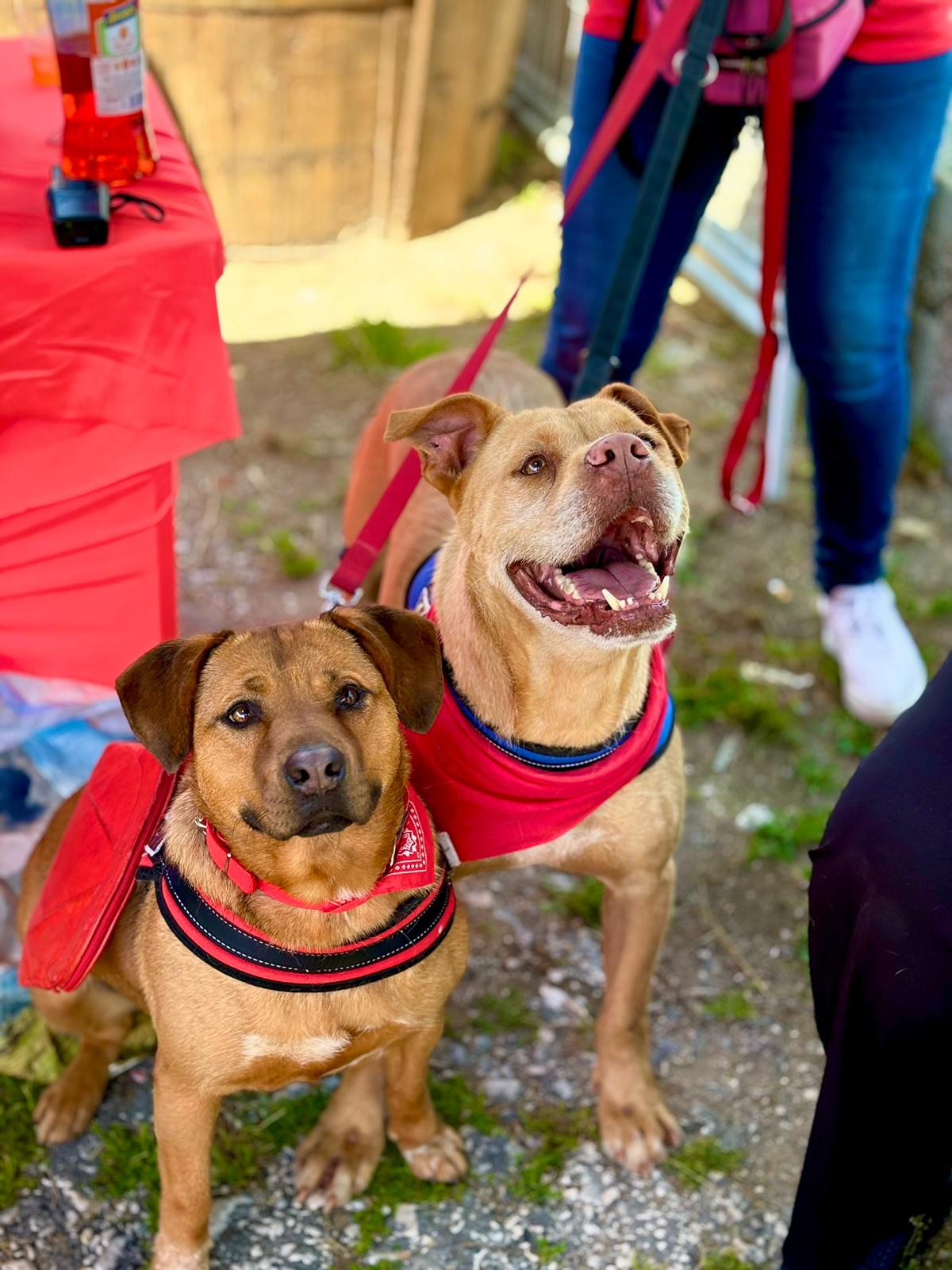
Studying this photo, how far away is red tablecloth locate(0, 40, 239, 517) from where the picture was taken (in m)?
2.82

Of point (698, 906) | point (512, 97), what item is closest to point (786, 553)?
point (698, 906)

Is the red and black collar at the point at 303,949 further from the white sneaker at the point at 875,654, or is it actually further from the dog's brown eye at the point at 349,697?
the white sneaker at the point at 875,654

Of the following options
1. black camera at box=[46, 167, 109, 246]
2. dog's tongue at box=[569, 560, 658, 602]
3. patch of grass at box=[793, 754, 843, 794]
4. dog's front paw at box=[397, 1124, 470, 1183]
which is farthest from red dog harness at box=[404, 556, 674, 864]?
patch of grass at box=[793, 754, 843, 794]

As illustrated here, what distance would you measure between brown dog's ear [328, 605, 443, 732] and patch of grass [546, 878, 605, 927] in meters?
1.47

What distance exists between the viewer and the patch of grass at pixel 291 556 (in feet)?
17.2

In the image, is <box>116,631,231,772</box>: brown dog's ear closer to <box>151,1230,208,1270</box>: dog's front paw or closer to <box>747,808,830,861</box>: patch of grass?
<box>151,1230,208,1270</box>: dog's front paw

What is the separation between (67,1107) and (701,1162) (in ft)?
5.19

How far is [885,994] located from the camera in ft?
7.84

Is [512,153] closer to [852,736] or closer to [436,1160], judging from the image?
[852,736]

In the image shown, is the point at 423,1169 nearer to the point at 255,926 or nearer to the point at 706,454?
the point at 255,926

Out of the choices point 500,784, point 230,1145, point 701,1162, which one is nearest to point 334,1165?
point 230,1145

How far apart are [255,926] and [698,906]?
1.85 metres

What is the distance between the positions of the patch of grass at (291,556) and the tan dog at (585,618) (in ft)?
6.31

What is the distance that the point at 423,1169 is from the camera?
319 centimetres
